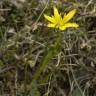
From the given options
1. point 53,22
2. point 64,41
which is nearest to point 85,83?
point 64,41

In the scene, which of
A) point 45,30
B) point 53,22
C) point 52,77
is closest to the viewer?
point 53,22

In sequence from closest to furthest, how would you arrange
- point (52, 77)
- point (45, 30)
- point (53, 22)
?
point (53, 22), point (52, 77), point (45, 30)

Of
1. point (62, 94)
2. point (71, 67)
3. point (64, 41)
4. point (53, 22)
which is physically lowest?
point (62, 94)

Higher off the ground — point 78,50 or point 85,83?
point 78,50

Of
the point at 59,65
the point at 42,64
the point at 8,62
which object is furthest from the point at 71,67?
the point at 8,62

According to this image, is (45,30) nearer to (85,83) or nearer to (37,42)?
(37,42)

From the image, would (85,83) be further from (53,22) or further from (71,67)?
(53,22)

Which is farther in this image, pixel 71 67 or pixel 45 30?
pixel 45 30
